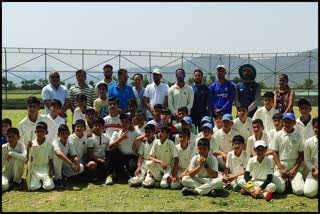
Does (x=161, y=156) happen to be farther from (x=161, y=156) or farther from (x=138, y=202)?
(x=138, y=202)

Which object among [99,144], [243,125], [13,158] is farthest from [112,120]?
[243,125]

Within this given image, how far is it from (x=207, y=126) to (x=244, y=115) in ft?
3.36

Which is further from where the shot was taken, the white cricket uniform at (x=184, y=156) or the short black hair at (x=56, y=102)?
the short black hair at (x=56, y=102)

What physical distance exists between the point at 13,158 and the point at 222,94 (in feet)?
16.1

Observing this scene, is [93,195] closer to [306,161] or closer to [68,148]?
[68,148]

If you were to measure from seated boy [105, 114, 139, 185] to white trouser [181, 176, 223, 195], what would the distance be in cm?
133

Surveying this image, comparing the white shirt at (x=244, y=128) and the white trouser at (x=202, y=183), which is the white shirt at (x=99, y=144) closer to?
the white trouser at (x=202, y=183)

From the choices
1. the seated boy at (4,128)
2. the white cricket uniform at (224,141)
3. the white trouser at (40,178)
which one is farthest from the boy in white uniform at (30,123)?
the white cricket uniform at (224,141)

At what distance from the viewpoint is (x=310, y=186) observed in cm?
561

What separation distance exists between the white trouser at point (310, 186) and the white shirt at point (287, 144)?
19.5 inches

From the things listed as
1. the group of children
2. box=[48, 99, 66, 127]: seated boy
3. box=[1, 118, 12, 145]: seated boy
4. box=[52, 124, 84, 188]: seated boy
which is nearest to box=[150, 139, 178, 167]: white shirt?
the group of children

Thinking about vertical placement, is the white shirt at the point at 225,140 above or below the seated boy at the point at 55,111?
below

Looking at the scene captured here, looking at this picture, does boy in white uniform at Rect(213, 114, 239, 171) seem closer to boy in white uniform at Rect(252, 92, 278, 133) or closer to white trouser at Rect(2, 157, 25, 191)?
boy in white uniform at Rect(252, 92, 278, 133)

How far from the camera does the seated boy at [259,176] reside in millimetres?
5598
